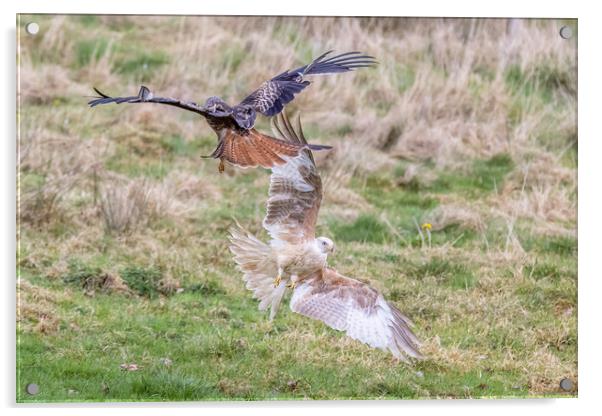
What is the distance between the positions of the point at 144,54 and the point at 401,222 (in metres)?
1.97

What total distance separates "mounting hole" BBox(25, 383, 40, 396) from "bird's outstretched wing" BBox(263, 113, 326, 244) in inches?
58.1

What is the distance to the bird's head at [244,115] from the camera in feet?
16.7

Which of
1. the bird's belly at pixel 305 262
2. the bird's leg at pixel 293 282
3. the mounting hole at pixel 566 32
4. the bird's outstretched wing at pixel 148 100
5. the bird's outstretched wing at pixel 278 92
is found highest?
the mounting hole at pixel 566 32

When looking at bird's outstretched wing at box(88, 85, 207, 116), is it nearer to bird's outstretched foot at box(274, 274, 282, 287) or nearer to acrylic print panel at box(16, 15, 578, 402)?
acrylic print panel at box(16, 15, 578, 402)

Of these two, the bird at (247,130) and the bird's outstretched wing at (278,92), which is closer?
the bird at (247,130)

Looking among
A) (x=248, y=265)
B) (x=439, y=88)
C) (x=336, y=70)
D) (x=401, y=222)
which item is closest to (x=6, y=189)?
(x=248, y=265)

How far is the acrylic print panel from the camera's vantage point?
576 centimetres

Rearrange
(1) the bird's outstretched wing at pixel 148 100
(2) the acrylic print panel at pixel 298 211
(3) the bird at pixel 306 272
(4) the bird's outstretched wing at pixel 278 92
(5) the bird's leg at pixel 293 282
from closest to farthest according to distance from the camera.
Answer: (1) the bird's outstretched wing at pixel 148 100 < (4) the bird's outstretched wing at pixel 278 92 < (3) the bird at pixel 306 272 < (5) the bird's leg at pixel 293 282 < (2) the acrylic print panel at pixel 298 211

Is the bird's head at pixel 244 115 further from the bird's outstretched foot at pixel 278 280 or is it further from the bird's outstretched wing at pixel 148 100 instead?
the bird's outstretched foot at pixel 278 280

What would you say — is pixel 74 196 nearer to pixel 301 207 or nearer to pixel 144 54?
pixel 144 54

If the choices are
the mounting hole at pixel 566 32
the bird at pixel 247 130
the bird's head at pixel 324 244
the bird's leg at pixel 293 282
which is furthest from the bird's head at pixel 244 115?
the mounting hole at pixel 566 32

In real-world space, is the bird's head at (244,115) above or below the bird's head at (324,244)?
above

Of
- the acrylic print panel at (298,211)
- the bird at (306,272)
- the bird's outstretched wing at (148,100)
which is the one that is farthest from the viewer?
the acrylic print panel at (298,211)

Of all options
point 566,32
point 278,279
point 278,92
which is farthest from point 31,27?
point 566,32
